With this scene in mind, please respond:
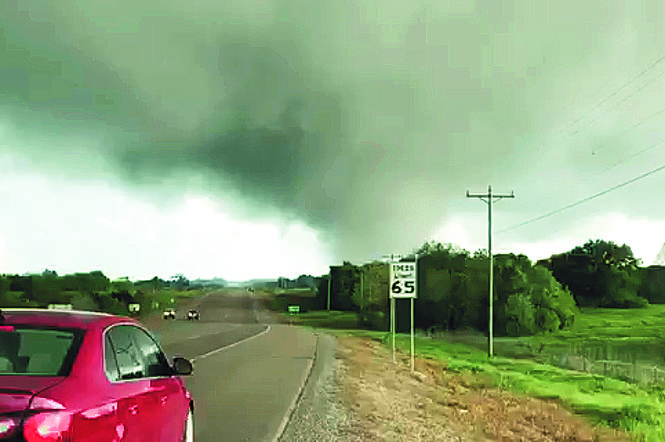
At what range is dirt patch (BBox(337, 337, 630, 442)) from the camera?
15500 mm

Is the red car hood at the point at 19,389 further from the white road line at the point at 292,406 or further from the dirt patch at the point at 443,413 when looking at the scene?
the dirt patch at the point at 443,413

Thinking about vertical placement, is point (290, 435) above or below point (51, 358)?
below

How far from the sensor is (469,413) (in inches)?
787

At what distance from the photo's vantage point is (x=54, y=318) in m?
7.05

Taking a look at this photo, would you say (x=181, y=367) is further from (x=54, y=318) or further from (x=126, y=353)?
(x=54, y=318)

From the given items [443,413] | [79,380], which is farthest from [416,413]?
[79,380]

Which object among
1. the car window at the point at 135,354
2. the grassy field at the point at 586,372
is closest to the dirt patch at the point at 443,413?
the grassy field at the point at 586,372

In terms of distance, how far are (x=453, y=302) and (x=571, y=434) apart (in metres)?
86.2

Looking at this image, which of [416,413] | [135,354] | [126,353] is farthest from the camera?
[416,413]

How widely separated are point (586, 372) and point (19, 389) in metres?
49.5

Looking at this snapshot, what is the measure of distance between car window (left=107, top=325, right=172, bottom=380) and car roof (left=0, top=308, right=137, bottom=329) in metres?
0.16

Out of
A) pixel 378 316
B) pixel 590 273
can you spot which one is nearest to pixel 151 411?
pixel 378 316

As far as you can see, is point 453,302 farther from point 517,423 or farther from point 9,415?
point 9,415

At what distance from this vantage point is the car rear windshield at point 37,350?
645cm
